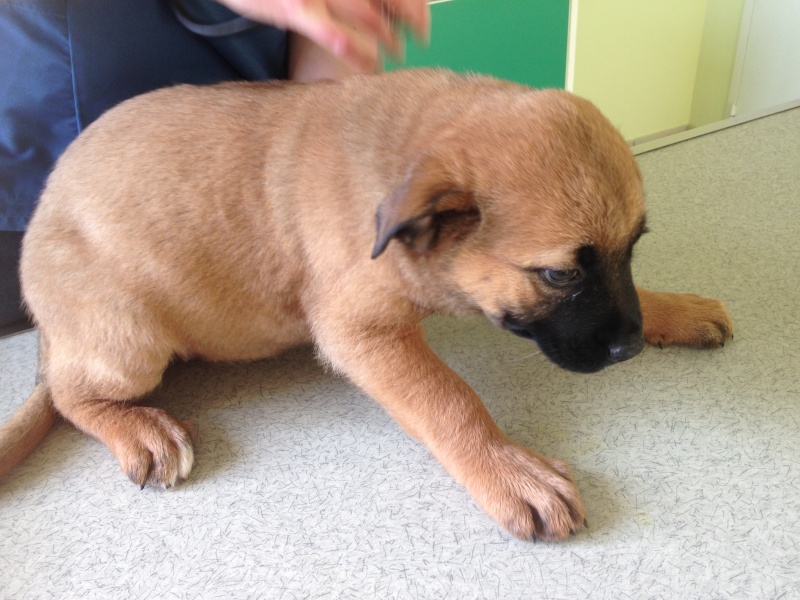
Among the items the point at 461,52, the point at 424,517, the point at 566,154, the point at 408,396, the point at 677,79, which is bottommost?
the point at 677,79

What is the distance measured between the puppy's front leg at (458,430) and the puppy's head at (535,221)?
0.15 m

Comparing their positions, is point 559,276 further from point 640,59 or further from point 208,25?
point 640,59

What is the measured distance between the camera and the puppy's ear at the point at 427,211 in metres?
1.00

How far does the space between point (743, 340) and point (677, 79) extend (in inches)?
134

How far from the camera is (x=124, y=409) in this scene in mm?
1352

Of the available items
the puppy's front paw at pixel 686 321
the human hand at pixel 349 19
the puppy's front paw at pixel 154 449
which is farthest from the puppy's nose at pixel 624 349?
the puppy's front paw at pixel 154 449

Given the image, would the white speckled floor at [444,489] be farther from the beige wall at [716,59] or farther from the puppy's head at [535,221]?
the beige wall at [716,59]

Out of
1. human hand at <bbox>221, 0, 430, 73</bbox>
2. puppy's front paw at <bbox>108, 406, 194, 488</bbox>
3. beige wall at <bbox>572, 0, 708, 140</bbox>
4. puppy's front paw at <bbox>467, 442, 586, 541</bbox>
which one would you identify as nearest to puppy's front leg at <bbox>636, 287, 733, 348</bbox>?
puppy's front paw at <bbox>467, 442, 586, 541</bbox>

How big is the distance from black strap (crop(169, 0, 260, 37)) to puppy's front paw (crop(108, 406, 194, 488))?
2.83ft

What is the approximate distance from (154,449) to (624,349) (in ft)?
2.78

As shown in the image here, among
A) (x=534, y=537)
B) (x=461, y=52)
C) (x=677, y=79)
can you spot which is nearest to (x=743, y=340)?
(x=534, y=537)

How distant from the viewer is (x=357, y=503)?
1157mm

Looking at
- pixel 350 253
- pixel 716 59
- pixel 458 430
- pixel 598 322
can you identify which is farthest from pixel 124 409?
pixel 716 59

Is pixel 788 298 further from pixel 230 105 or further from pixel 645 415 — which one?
pixel 230 105
